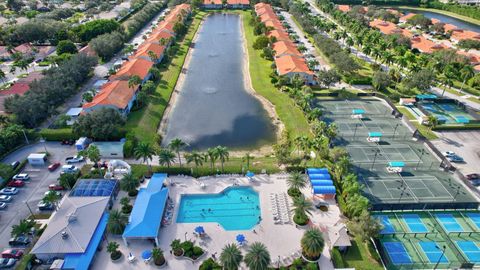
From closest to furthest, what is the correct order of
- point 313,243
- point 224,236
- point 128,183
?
point 313,243 < point 224,236 < point 128,183

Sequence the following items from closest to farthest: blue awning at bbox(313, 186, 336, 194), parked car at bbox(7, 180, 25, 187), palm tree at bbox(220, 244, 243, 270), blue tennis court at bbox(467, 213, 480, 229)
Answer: palm tree at bbox(220, 244, 243, 270) < blue tennis court at bbox(467, 213, 480, 229) < blue awning at bbox(313, 186, 336, 194) < parked car at bbox(7, 180, 25, 187)

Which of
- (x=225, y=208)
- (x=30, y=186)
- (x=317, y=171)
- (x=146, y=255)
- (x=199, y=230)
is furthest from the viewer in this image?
(x=317, y=171)

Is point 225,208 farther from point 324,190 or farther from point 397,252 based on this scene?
point 397,252


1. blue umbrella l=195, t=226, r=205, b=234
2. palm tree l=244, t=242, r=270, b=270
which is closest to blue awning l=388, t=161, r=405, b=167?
palm tree l=244, t=242, r=270, b=270

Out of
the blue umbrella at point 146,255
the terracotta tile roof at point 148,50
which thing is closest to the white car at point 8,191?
the blue umbrella at point 146,255

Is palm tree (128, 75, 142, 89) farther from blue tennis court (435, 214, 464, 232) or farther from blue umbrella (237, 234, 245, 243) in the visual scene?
blue tennis court (435, 214, 464, 232)

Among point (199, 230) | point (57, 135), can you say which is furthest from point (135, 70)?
point (199, 230)

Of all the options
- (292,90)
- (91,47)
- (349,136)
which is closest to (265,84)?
(292,90)
